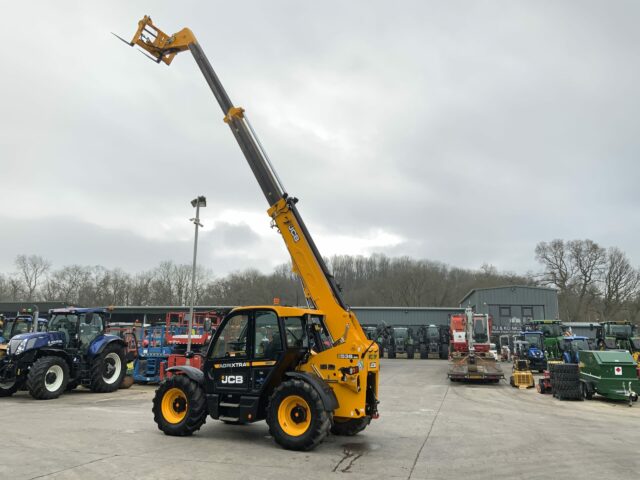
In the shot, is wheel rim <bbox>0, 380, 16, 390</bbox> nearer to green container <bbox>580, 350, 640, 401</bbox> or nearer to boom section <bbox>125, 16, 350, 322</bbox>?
boom section <bbox>125, 16, 350, 322</bbox>

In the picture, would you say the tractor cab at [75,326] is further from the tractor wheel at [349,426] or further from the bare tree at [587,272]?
the bare tree at [587,272]

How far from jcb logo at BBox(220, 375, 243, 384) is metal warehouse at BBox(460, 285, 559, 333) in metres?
37.4

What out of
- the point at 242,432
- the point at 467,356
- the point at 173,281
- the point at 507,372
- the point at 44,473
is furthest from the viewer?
the point at 173,281

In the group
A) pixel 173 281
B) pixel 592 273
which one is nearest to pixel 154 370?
pixel 592 273

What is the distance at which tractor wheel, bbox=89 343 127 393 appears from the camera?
14.3 m

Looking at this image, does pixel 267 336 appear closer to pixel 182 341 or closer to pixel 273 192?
pixel 273 192

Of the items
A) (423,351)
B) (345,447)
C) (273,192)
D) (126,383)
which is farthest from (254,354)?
(423,351)

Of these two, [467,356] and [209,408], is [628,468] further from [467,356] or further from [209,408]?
[467,356]

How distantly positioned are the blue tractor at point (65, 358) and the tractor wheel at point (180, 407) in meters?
6.25

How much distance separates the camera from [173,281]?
285ft

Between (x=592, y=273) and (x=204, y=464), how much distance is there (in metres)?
64.2

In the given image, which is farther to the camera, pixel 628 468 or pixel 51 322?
pixel 51 322

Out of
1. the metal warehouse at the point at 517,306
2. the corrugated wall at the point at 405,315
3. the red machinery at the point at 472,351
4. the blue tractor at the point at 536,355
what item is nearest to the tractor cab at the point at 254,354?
the red machinery at the point at 472,351

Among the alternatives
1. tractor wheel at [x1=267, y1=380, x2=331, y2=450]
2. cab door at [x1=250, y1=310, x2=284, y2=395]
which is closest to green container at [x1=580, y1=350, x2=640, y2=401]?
tractor wheel at [x1=267, y1=380, x2=331, y2=450]
